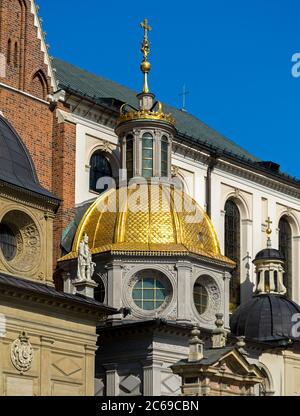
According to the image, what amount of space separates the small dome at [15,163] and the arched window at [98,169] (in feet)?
29.9

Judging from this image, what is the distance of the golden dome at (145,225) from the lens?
41094mm

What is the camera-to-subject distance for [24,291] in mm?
33094

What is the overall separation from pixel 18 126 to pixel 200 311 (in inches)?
312

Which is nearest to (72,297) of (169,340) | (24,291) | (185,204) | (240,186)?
(24,291)

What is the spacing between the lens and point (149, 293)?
40.9 metres

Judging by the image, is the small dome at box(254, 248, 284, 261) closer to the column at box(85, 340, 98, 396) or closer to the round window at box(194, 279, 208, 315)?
the round window at box(194, 279, 208, 315)

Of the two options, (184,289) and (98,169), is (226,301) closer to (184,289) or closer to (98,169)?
(184,289)

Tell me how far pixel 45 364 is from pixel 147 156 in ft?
40.5

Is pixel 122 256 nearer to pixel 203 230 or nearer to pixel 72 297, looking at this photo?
pixel 203 230

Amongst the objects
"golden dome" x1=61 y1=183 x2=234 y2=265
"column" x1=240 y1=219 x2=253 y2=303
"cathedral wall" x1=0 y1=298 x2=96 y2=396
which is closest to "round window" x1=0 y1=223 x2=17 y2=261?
"cathedral wall" x1=0 y1=298 x2=96 y2=396

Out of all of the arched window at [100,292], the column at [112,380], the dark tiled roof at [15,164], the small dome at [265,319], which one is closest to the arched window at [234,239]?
the small dome at [265,319]

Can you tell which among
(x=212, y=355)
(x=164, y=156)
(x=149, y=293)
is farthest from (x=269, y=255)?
(x=212, y=355)

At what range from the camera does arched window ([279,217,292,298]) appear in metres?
53.4
